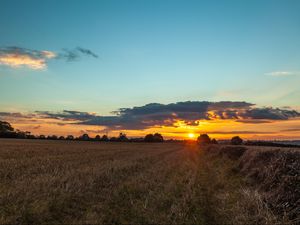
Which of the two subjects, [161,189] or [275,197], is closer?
[275,197]

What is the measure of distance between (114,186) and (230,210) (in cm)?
534

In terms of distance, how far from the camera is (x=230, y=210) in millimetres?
11398

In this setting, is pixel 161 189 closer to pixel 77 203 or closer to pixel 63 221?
pixel 77 203

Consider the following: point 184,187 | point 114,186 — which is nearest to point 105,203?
point 114,186

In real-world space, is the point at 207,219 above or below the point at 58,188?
below

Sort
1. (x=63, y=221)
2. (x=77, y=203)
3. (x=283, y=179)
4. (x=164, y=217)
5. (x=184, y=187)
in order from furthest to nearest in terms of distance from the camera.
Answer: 1. (x=184, y=187)
2. (x=283, y=179)
3. (x=77, y=203)
4. (x=164, y=217)
5. (x=63, y=221)

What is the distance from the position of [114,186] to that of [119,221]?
16.9ft

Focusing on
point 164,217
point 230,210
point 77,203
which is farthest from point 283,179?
point 77,203

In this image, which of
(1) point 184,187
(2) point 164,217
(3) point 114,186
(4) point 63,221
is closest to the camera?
(4) point 63,221

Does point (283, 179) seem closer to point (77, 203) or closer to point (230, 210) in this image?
point (230, 210)

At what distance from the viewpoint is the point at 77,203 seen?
11070 mm

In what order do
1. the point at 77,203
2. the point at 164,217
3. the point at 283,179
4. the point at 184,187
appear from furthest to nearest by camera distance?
the point at 184,187 → the point at 283,179 → the point at 77,203 → the point at 164,217

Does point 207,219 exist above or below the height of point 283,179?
below

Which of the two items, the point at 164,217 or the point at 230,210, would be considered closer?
the point at 164,217
